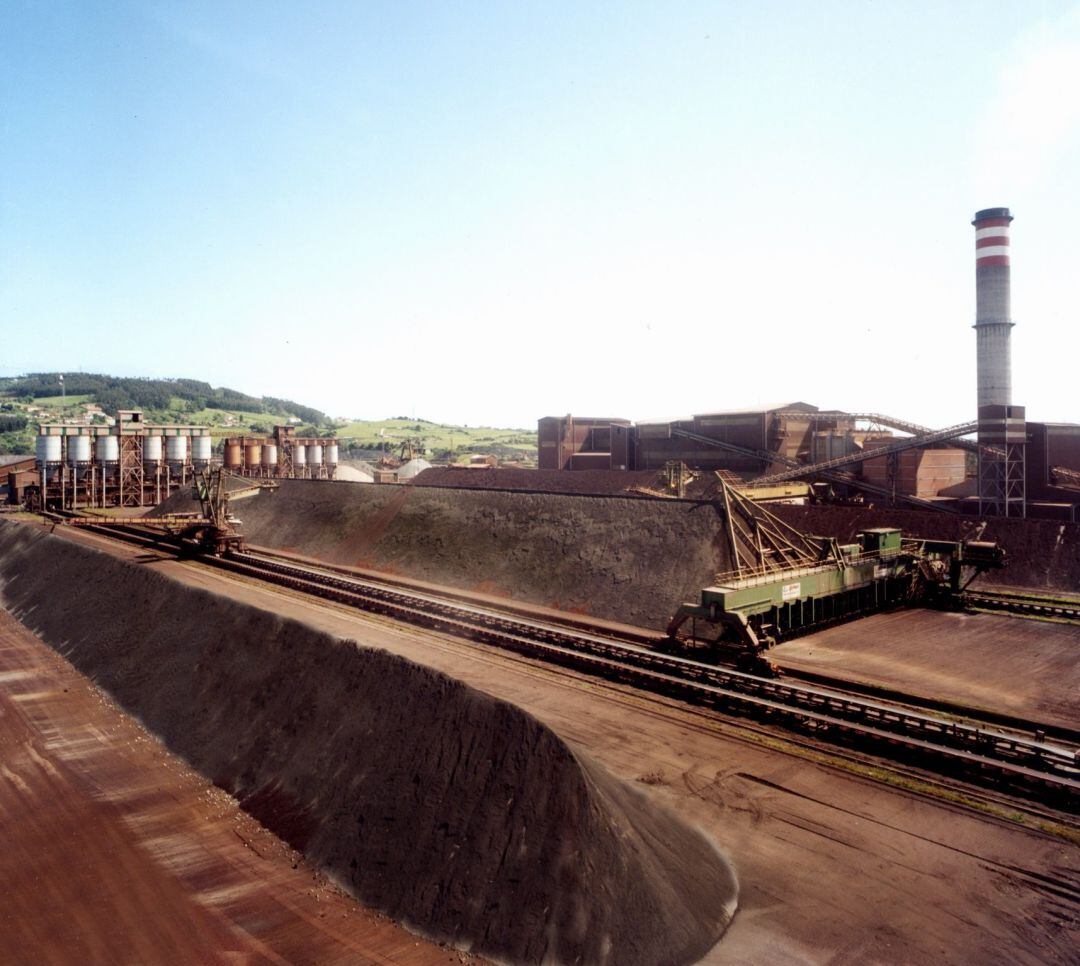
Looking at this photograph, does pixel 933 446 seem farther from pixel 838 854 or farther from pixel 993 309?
pixel 838 854

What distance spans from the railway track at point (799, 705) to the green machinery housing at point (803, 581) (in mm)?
1442

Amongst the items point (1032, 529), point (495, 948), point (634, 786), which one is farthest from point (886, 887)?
point (1032, 529)

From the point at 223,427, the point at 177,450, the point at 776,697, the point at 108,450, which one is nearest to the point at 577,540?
the point at 776,697

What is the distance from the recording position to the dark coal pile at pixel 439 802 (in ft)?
30.3

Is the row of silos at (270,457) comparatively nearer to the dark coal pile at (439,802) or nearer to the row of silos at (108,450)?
the row of silos at (108,450)

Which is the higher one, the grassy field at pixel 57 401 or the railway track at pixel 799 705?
the grassy field at pixel 57 401

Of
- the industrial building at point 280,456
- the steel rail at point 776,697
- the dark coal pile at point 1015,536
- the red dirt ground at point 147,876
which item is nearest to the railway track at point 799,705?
the steel rail at point 776,697

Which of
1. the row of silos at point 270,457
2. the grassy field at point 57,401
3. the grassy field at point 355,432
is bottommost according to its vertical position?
the row of silos at point 270,457

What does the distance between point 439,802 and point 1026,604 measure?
79.6 feet

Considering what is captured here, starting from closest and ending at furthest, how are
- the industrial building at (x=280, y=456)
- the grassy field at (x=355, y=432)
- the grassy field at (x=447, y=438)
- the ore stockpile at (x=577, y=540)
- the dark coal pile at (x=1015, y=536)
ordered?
the ore stockpile at (x=577, y=540) → the dark coal pile at (x=1015, y=536) → the industrial building at (x=280, y=456) → the grassy field at (x=355, y=432) → the grassy field at (x=447, y=438)

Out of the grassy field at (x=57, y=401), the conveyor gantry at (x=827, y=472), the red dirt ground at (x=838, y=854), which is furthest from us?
the grassy field at (x=57, y=401)

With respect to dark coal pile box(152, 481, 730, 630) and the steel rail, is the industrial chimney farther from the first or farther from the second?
→ the steel rail

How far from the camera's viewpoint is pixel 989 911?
9391 millimetres

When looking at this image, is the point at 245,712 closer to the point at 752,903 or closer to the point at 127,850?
the point at 127,850
